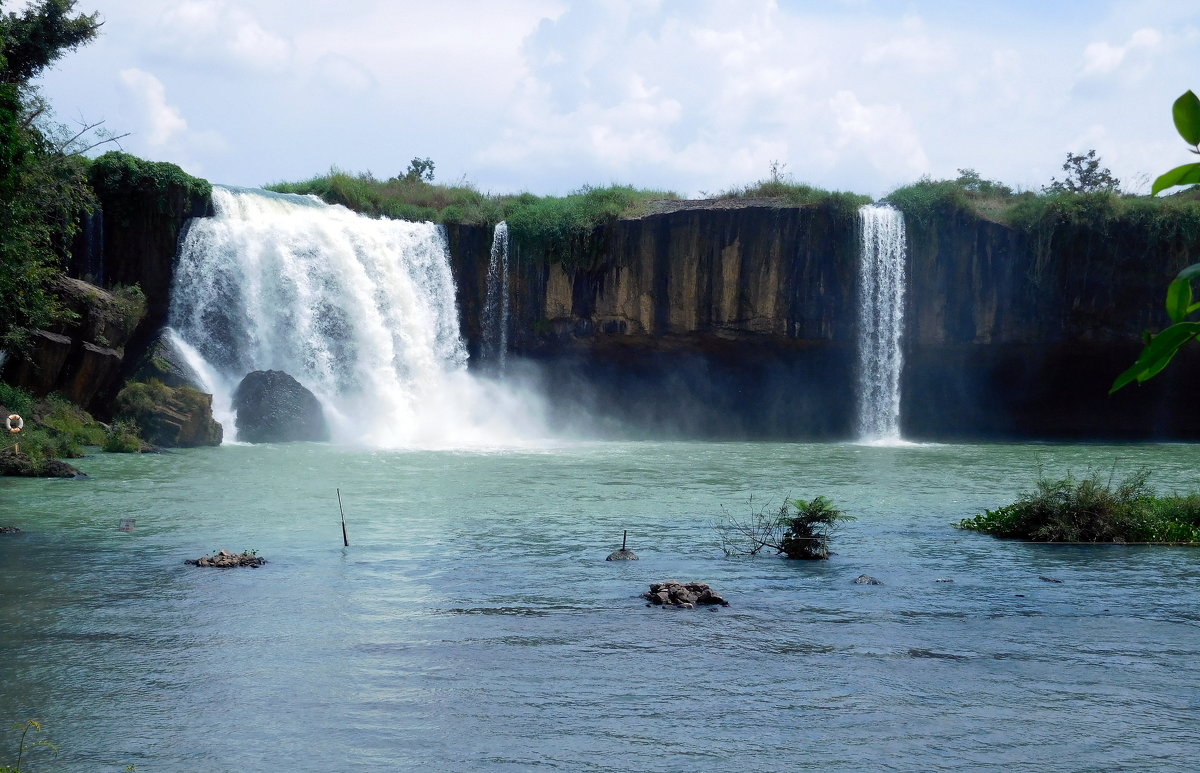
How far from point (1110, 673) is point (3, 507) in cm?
1411

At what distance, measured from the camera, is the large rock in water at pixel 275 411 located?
93.5 ft

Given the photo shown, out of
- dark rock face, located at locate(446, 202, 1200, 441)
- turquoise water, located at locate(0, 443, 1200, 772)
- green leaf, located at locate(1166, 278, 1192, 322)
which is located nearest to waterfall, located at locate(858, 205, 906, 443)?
dark rock face, located at locate(446, 202, 1200, 441)

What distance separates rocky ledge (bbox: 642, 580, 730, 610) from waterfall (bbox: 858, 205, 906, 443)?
2576 cm

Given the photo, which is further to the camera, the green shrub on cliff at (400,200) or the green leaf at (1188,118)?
the green shrub on cliff at (400,200)

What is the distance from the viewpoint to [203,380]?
3008cm

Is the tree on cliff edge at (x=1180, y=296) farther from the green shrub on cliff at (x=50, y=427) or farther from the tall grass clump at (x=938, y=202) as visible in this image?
the tall grass clump at (x=938, y=202)

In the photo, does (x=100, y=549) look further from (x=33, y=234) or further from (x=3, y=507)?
(x=33, y=234)

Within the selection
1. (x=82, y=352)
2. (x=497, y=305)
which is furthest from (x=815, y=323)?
(x=82, y=352)

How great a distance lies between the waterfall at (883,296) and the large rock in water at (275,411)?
53.3 feet

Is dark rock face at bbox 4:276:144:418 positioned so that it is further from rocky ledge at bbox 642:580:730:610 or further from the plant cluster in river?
rocky ledge at bbox 642:580:730:610

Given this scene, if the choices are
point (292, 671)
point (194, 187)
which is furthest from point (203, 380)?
point (292, 671)

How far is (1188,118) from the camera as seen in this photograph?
4.61 feet

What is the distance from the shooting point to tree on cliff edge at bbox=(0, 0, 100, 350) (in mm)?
20781

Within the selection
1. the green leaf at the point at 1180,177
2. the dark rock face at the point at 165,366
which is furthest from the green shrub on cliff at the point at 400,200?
the green leaf at the point at 1180,177
